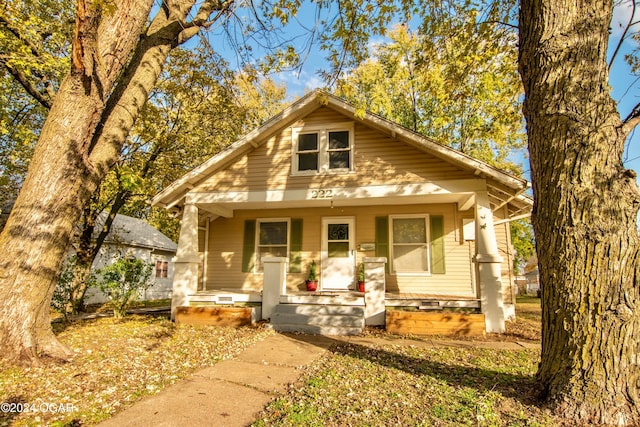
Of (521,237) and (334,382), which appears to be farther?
(521,237)

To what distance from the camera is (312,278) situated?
9.32 meters

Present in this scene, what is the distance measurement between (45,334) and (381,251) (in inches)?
284

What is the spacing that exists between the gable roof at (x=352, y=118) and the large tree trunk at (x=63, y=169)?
334 centimetres

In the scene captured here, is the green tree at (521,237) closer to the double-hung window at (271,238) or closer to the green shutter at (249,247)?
the double-hung window at (271,238)

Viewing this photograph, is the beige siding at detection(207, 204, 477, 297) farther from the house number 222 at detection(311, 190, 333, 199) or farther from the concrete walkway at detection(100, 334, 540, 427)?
the concrete walkway at detection(100, 334, 540, 427)

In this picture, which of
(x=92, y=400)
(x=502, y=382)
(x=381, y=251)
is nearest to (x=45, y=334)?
(x=92, y=400)

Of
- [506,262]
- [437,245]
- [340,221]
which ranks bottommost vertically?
[506,262]

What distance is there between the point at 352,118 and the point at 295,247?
3.97 m

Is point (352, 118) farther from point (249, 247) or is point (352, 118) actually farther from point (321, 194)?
point (249, 247)

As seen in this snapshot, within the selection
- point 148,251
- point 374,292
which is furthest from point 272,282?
point 148,251

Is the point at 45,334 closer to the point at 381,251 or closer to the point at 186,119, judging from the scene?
the point at 381,251

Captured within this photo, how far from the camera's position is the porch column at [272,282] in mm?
7969

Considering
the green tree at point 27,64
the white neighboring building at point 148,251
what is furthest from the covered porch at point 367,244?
the white neighboring building at point 148,251

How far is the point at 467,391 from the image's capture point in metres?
3.51
